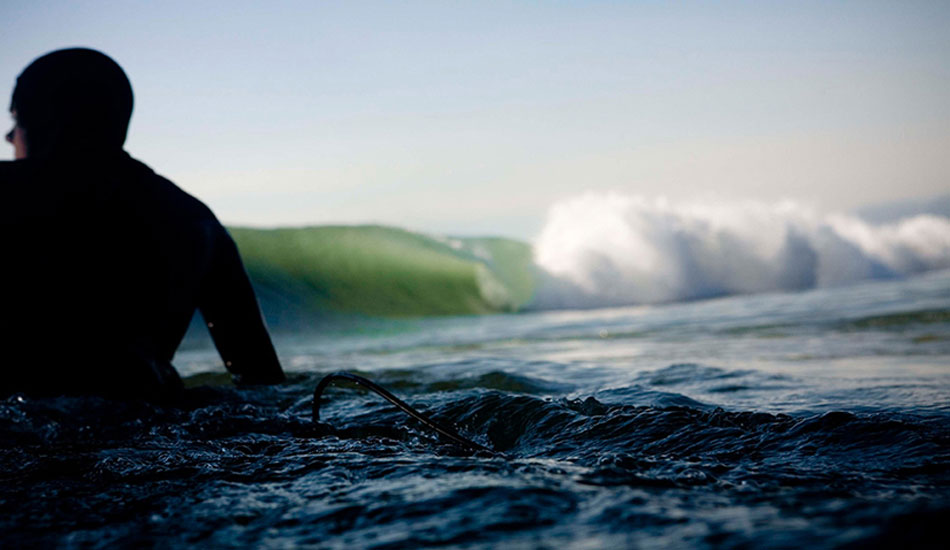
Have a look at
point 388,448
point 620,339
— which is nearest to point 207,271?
point 388,448

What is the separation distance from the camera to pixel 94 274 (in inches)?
79.7

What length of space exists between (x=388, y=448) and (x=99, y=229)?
97 cm

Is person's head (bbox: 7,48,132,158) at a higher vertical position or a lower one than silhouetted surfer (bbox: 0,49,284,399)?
higher

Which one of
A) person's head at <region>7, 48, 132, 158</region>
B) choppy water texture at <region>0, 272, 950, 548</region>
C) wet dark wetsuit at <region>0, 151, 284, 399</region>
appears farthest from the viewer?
person's head at <region>7, 48, 132, 158</region>

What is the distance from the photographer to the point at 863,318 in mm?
5406

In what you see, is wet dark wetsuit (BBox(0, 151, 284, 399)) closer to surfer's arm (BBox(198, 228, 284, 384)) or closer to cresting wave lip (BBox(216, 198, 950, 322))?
surfer's arm (BBox(198, 228, 284, 384))

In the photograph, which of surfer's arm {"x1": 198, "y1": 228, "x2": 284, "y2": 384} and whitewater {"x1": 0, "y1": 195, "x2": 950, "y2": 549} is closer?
whitewater {"x1": 0, "y1": 195, "x2": 950, "y2": 549}

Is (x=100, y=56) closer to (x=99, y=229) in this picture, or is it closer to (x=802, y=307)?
(x=99, y=229)

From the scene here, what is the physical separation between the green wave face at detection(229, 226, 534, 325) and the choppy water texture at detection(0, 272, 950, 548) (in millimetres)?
5729

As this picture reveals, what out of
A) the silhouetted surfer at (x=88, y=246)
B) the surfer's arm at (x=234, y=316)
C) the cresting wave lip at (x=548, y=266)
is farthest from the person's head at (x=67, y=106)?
the cresting wave lip at (x=548, y=266)

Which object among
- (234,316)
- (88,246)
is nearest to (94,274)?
(88,246)

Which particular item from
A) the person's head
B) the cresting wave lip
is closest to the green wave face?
the cresting wave lip

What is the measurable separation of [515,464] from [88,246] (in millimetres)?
1282

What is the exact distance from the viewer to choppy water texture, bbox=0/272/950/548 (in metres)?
1.03
